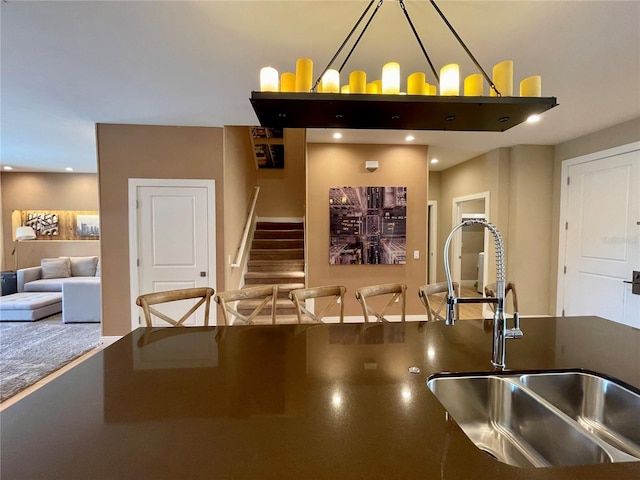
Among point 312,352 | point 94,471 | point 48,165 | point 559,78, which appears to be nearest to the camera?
point 94,471

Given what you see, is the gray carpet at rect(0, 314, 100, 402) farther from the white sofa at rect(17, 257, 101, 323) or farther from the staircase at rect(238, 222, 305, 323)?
the staircase at rect(238, 222, 305, 323)

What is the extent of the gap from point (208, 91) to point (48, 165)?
17.4 feet

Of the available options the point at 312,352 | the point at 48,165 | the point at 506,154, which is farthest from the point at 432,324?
the point at 48,165

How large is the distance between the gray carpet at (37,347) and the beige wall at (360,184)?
2997mm

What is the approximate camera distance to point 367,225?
434cm

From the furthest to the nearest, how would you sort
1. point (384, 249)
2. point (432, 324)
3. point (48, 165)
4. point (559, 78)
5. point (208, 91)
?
point (48, 165) → point (384, 249) → point (208, 91) → point (559, 78) → point (432, 324)

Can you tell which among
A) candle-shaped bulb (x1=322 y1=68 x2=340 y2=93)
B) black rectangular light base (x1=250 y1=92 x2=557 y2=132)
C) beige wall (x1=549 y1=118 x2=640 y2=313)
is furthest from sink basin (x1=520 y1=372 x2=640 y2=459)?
beige wall (x1=549 y1=118 x2=640 y2=313)

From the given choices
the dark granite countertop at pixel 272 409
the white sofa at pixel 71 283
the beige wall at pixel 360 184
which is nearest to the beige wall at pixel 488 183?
the beige wall at pixel 360 184

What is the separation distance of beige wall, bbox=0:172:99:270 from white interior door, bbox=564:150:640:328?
8637 mm

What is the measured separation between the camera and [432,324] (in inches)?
65.6

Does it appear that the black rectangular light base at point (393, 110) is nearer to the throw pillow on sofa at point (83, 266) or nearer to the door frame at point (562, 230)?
the door frame at point (562, 230)

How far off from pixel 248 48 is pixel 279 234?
4213 millimetres

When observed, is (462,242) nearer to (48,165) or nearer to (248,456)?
(248,456)

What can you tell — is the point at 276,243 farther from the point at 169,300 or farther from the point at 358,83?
the point at 358,83
